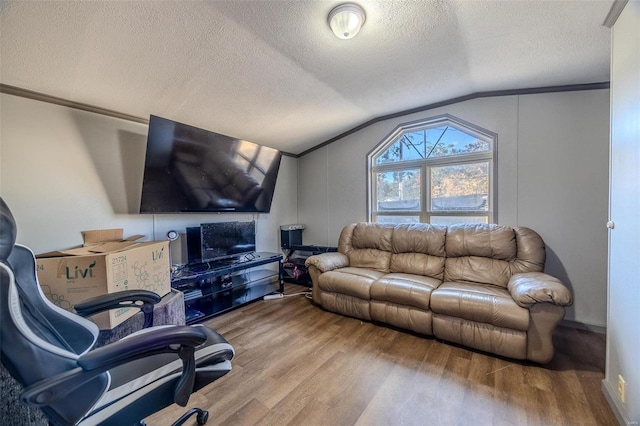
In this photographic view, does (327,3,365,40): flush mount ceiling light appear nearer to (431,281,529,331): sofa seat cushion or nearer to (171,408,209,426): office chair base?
(431,281,529,331): sofa seat cushion

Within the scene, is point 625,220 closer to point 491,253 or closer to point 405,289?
point 491,253

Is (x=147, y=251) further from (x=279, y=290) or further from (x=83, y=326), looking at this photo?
(x=279, y=290)

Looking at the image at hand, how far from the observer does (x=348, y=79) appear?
2.48 meters

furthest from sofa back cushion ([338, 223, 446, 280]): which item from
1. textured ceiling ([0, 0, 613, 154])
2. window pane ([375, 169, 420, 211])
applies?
textured ceiling ([0, 0, 613, 154])

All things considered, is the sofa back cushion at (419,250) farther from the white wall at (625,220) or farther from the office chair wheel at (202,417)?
the office chair wheel at (202,417)

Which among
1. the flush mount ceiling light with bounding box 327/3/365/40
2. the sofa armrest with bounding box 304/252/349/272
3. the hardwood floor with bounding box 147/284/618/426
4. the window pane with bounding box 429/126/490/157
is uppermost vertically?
the flush mount ceiling light with bounding box 327/3/365/40

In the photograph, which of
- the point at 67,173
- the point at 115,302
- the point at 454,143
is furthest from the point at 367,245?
the point at 67,173

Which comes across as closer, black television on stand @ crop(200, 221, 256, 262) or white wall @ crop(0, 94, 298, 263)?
white wall @ crop(0, 94, 298, 263)

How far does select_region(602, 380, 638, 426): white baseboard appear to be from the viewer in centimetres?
132

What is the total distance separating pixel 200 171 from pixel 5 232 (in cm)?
192

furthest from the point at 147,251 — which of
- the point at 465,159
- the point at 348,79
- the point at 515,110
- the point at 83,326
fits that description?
the point at 515,110

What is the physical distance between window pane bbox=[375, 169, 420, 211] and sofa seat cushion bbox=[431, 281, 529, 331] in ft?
4.79

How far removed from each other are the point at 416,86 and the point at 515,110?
115 cm

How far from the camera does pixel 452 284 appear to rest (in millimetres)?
2506
